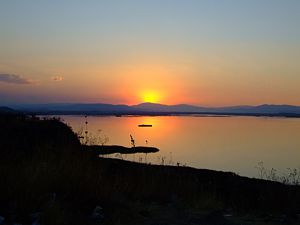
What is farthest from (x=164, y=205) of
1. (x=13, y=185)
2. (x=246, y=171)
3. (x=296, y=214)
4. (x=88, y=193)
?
(x=246, y=171)

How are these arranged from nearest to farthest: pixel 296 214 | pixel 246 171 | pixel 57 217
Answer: pixel 57 217 < pixel 296 214 < pixel 246 171

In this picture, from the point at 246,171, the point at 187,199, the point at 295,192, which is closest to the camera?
the point at 187,199

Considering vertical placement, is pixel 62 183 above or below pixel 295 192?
above

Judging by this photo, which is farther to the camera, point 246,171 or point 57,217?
point 246,171

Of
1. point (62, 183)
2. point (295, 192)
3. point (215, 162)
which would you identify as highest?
point (62, 183)

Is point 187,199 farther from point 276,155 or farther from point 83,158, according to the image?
point 276,155

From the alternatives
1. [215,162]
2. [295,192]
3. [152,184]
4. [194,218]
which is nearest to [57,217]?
[194,218]

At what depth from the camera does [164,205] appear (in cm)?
954

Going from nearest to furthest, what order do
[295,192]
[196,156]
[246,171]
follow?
1. [295,192]
2. [246,171]
3. [196,156]

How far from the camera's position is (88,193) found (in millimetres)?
8211

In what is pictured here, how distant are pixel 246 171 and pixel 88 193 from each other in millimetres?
28206

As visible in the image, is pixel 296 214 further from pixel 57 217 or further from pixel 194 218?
pixel 57 217

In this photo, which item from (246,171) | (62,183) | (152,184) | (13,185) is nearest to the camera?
(13,185)

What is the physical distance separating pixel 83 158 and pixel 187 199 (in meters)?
2.60
